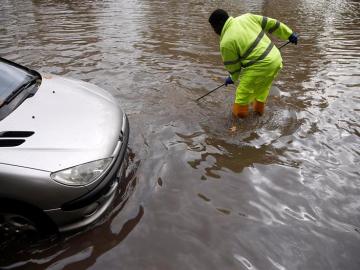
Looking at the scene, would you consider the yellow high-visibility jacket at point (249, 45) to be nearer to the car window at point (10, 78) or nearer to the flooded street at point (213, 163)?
the flooded street at point (213, 163)

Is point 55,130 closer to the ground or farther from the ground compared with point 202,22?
farther from the ground

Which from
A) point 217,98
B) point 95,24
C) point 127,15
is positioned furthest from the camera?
point 127,15

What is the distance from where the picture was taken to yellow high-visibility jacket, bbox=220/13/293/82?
15.8ft

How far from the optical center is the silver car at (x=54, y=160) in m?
2.83

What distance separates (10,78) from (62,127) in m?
1.17

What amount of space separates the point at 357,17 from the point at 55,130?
14345 mm

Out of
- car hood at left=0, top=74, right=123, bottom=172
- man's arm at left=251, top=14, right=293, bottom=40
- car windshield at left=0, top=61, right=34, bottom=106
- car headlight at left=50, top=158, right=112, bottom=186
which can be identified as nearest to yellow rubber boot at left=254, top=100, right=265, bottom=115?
man's arm at left=251, top=14, right=293, bottom=40

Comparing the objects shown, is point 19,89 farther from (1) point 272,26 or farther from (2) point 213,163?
(1) point 272,26

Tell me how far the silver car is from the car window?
0.7 inches

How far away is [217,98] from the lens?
6531 millimetres

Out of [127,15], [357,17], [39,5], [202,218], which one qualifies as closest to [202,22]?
[127,15]

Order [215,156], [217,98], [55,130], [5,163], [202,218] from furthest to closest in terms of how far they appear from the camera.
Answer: [217,98], [215,156], [202,218], [55,130], [5,163]

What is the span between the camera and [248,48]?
16.0 feet

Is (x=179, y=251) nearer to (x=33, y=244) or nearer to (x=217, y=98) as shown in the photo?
(x=33, y=244)
